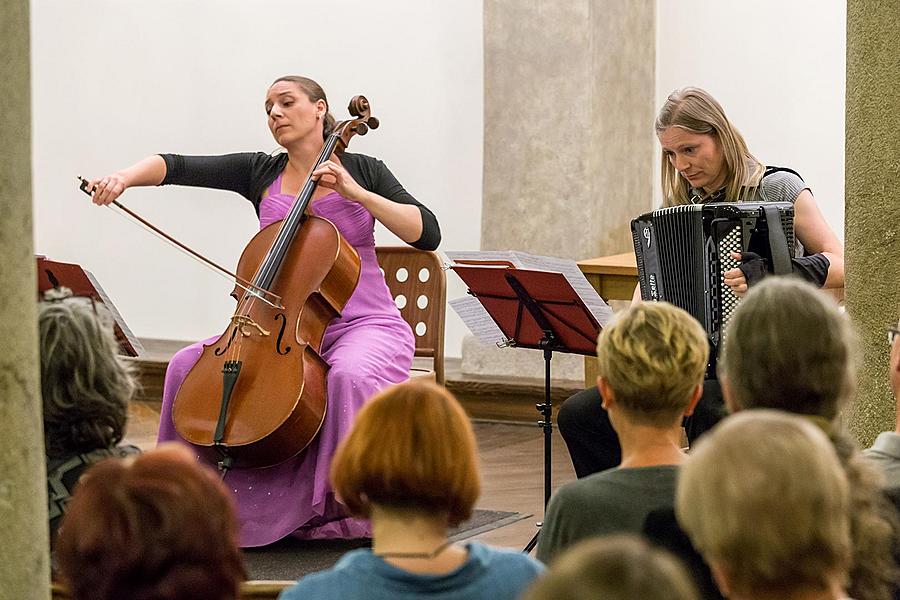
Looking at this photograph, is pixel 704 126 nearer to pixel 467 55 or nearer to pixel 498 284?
pixel 498 284

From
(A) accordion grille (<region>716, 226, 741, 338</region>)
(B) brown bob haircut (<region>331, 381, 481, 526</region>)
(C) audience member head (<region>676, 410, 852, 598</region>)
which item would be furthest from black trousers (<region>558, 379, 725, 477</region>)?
(C) audience member head (<region>676, 410, 852, 598</region>)

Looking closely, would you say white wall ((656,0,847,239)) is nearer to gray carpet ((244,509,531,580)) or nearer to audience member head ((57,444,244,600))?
gray carpet ((244,509,531,580))

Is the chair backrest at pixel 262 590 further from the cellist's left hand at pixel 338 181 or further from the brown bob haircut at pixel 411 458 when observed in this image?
the cellist's left hand at pixel 338 181

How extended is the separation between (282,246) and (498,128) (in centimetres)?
251

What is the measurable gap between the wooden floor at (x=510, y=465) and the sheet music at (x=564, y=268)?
2.16ft

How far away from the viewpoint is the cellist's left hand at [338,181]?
4.11m

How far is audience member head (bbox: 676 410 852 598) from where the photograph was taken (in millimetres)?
1371

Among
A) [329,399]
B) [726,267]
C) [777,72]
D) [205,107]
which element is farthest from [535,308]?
[205,107]

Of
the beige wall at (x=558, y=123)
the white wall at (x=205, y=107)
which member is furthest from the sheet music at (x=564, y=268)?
Result: the white wall at (x=205, y=107)

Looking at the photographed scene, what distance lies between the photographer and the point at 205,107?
289 inches

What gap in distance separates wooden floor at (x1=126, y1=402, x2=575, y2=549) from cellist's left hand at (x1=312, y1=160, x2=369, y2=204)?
2.97ft

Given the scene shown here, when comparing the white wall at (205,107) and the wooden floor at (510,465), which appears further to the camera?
the white wall at (205,107)

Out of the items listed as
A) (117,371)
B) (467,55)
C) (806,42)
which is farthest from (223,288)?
(117,371)

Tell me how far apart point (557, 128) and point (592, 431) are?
2.64 meters
